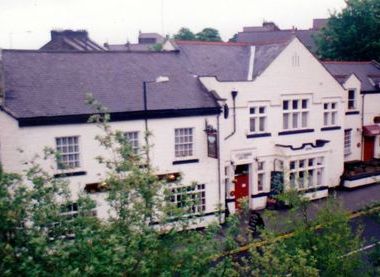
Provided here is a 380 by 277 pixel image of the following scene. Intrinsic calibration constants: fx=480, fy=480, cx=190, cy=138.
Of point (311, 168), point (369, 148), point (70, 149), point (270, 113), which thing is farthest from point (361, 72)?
point (70, 149)

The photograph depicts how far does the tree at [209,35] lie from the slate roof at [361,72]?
63.0 m

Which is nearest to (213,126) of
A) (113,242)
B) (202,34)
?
(113,242)

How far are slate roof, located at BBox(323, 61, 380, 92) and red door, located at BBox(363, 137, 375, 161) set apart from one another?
4158 mm

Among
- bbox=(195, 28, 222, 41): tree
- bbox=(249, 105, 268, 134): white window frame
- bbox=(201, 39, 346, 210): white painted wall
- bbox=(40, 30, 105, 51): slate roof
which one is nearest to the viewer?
bbox=(201, 39, 346, 210): white painted wall

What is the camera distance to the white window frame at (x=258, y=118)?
30578mm

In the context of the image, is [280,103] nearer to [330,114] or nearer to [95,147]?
[330,114]

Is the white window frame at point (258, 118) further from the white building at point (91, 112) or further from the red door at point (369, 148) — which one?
the red door at point (369, 148)

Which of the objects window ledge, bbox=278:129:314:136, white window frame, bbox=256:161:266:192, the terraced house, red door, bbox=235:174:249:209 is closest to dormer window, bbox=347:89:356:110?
the terraced house

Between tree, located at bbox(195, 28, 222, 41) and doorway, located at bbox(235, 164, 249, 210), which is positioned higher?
tree, located at bbox(195, 28, 222, 41)

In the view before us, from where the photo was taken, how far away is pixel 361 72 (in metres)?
40.9

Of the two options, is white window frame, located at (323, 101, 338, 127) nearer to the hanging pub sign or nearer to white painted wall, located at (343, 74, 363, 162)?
white painted wall, located at (343, 74, 363, 162)

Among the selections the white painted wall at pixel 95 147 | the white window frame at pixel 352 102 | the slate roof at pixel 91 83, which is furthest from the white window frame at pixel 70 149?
the white window frame at pixel 352 102

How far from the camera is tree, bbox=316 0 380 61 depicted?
158 feet

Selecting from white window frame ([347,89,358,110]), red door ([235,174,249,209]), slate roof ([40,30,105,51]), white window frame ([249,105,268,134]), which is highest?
slate roof ([40,30,105,51])
